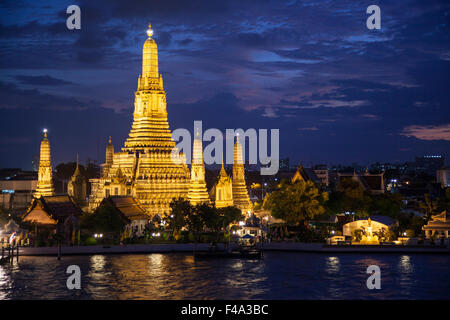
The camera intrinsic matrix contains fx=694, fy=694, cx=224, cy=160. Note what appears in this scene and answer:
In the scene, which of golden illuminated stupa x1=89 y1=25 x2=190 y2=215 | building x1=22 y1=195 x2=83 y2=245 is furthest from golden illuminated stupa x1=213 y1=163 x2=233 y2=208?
building x1=22 y1=195 x2=83 y2=245

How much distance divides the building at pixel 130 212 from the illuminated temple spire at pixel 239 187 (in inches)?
608

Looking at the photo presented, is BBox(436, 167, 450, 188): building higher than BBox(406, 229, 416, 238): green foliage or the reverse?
higher


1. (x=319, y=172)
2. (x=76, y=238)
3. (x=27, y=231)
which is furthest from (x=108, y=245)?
(x=319, y=172)

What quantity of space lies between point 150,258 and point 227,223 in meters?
15.8

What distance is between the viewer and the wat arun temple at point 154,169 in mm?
77062

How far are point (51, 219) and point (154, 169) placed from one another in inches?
631

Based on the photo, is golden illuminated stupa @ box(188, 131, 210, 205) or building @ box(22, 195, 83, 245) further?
golden illuminated stupa @ box(188, 131, 210, 205)

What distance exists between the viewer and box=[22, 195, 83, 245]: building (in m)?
64.4

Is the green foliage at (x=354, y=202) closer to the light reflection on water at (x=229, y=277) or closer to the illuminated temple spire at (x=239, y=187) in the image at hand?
the illuminated temple spire at (x=239, y=187)

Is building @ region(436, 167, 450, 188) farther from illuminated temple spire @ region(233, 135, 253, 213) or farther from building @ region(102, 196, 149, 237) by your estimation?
building @ region(102, 196, 149, 237)

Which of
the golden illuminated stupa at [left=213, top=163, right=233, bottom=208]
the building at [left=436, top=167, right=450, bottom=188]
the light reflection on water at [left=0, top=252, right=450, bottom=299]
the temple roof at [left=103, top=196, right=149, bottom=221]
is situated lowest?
the light reflection on water at [left=0, top=252, right=450, bottom=299]

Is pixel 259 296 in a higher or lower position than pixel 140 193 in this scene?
lower

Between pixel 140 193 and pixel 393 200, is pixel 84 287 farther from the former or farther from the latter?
pixel 393 200

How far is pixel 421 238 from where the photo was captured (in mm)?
64562
